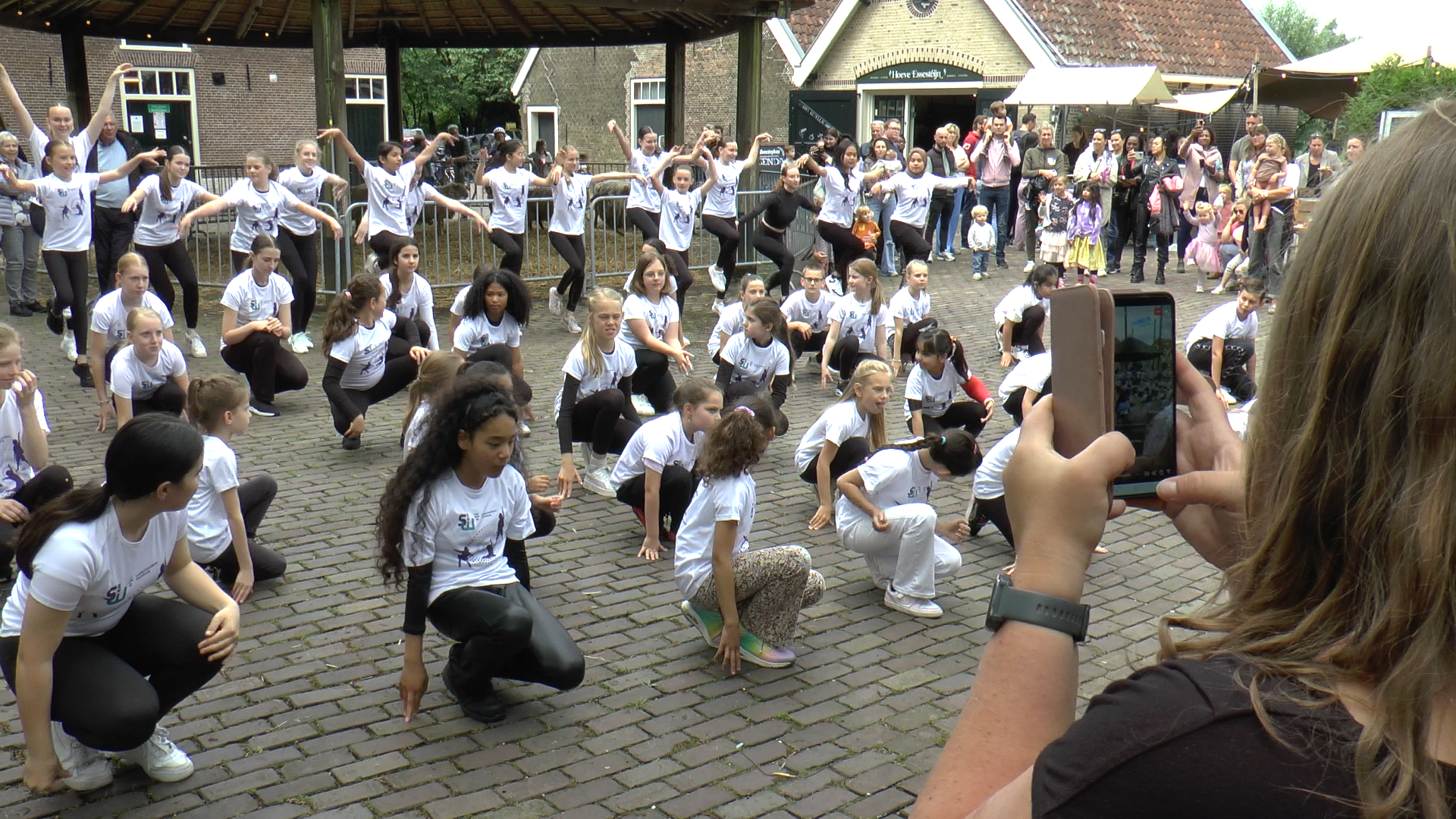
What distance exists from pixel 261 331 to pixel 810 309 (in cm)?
468

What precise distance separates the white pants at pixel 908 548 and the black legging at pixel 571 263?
26.2 ft

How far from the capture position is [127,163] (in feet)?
36.0

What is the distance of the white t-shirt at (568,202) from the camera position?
1366 cm

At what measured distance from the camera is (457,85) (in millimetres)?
44094

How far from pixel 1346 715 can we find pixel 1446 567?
15cm

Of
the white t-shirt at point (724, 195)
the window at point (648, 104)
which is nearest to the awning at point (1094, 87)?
the white t-shirt at point (724, 195)

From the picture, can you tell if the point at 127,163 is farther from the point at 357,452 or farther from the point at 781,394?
the point at 781,394

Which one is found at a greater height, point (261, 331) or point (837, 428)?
point (261, 331)

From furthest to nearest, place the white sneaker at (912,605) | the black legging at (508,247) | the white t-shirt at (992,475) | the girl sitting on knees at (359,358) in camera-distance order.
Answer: the black legging at (508,247), the girl sitting on knees at (359,358), the white t-shirt at (992,475), the white sneaker at (912,605)

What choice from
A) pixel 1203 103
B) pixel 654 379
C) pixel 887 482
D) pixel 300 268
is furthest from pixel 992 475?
pixel 1203 103

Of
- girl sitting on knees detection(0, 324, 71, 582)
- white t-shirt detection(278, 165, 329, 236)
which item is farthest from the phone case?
white t-shirt detection(278, 165, 329, 236)

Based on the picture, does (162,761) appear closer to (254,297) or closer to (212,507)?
(212,507)

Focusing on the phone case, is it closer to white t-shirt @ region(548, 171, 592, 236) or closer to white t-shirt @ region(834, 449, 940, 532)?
white t-shirt @ region(834, 449, 940, 532)

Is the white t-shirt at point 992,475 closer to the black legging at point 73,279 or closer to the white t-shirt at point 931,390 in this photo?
the white t-shirt at point 931,390
